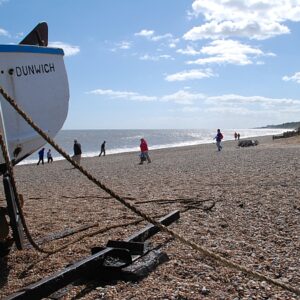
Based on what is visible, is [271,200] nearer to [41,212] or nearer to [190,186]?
[190,186]

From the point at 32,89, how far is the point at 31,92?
54mm

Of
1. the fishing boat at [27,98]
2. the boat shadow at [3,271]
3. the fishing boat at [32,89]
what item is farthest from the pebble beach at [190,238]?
the fishing boat at [32,89]

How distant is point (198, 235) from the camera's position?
249 inches

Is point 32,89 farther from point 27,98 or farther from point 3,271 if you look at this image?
point 3,271

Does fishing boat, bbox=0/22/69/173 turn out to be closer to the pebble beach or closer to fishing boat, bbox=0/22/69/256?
fishing boat, bbox=0/22/69/256

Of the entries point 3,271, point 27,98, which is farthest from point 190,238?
point 27,98

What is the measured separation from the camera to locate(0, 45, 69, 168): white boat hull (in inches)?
229

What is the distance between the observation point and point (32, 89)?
6371 millimetres

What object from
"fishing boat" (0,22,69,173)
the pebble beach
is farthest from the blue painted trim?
the pebble beach

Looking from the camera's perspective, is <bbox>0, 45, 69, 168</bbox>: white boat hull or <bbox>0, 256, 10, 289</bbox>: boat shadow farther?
<bbox>0, 45, 69, 168</bbox>: white boat hull

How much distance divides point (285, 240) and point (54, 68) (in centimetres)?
446

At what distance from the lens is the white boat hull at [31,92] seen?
5.82 meters

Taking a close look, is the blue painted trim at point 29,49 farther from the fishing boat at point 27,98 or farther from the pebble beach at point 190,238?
the pebble beach at point 190,238

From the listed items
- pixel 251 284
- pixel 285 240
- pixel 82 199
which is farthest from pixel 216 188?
pixel 251 284
